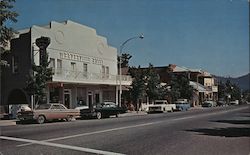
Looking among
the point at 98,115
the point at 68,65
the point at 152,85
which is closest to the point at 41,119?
the point at 98,115

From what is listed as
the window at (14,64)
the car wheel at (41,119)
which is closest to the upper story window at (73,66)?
the window at (14,64)

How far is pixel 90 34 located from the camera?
4250cm

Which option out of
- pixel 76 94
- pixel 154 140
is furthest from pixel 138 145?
pixel 76 94

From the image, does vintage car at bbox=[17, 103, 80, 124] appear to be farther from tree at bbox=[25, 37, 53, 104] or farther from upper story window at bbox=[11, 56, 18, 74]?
upper story window at bbox=[11, 56, 18, 74]

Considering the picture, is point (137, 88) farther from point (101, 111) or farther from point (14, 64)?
point (14, 64)

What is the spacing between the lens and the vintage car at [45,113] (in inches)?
977

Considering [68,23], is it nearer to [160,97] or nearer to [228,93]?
[160,97]

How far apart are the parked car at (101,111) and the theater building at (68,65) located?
4.49 meters

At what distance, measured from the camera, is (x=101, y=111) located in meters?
31.2

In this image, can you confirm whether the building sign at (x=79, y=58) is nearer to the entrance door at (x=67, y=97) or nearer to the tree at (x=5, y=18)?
the entrance door at (x=67, y=97)

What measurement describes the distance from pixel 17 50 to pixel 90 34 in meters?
10.4

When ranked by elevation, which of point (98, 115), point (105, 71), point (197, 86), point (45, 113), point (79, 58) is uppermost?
point (79, 58)

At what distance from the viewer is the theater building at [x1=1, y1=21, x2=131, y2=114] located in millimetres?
33594

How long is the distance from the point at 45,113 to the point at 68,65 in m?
13.1
